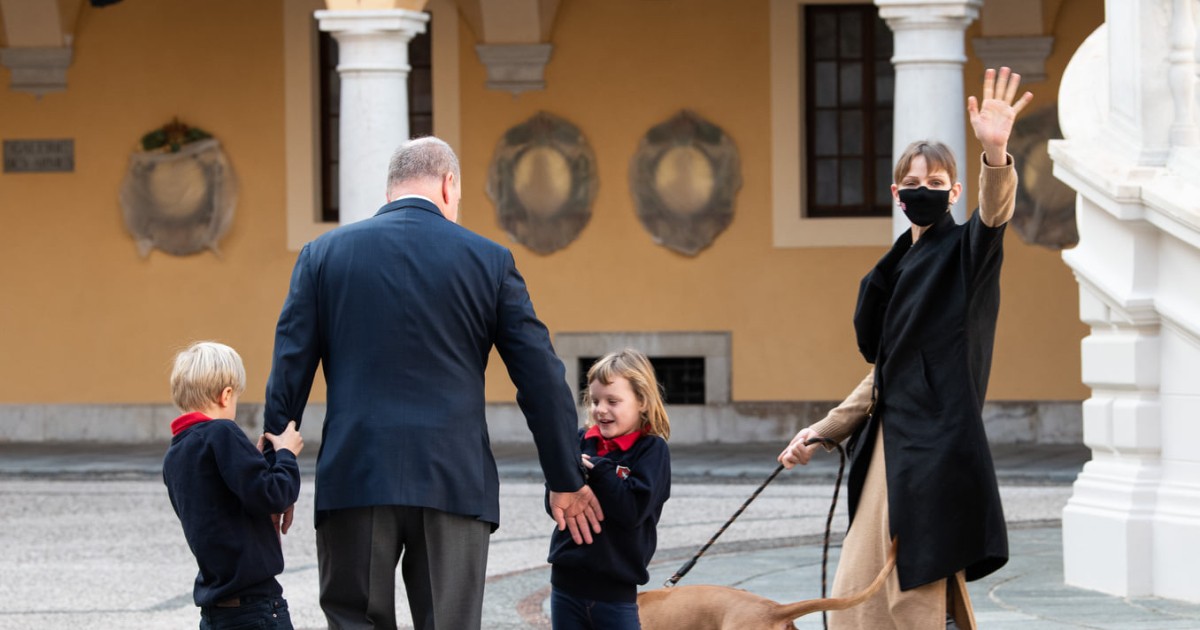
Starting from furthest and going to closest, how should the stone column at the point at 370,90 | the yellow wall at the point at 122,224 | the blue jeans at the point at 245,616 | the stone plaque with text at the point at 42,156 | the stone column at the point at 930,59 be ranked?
the stone plaque with text at the point at 42,156, the yellow wall at the point at 122,224, the stone column at the point at 370,90, the stone column at the point at 930,59, the blue jeans at the point at 245,616

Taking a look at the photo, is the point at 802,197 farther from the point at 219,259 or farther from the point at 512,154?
the point at 219,259

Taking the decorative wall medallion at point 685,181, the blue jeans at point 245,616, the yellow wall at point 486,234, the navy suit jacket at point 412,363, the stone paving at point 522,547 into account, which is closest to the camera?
the navy suit jacket at point 412,363

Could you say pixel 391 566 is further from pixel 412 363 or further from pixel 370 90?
pixel 370 90

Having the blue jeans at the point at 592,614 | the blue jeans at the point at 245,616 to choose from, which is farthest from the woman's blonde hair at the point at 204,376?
the blue jeans at the point at 592,614

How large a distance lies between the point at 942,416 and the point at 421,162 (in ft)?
4.90

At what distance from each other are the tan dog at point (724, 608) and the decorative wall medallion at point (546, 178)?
38.7 ft

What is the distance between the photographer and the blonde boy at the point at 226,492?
203 inches

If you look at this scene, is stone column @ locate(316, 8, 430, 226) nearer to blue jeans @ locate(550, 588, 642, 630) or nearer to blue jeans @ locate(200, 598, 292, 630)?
blue jeans @ locate(200, 598, 292, 630)

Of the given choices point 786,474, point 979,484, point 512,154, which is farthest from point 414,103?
→ point 979,484

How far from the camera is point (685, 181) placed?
1688 centimetres

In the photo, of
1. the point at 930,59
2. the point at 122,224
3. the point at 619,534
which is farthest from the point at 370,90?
the point at 619,534

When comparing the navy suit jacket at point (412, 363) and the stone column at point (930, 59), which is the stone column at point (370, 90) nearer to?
the stone column at point (930, 59)

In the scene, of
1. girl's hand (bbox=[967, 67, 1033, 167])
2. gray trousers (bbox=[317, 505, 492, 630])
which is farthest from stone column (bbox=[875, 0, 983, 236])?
gray trousers (bbox=[317, 505, 492, 630])

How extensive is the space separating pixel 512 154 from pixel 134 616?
910 centimetres
